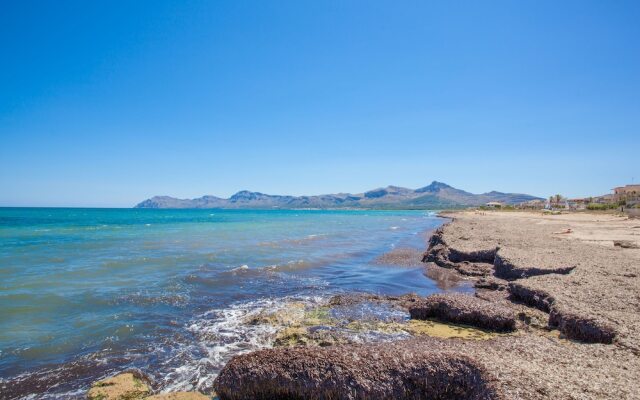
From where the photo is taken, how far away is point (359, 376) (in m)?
5.12

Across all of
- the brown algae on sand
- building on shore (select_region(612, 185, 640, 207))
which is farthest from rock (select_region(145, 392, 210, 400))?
building on shore (select_region(612, 185, 640, 207))

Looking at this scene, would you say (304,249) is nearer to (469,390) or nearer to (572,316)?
(572,316)

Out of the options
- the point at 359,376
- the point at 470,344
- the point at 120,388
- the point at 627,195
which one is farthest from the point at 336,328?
the point at 627,195

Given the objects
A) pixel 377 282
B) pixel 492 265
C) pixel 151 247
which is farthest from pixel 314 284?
pixel 151 247

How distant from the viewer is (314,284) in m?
16.0

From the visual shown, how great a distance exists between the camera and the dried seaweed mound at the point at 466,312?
8492mm

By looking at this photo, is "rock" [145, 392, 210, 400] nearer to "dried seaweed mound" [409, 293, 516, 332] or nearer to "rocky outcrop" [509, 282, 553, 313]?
"dried seaweed mound" [409, 293, 516, 332]

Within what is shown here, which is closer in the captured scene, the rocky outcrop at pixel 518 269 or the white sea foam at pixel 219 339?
the white sea foam at pixel 219 339

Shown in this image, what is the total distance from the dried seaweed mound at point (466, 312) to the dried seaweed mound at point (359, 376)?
399 cm

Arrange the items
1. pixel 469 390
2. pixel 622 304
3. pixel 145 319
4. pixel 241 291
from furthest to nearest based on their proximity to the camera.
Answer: pixel 241 291 < pixel 145 319 < pixel 622 304 < pixel 469 390

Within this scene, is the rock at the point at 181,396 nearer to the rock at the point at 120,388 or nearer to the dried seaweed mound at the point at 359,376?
the rock at the point at 120,388

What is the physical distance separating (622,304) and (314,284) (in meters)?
11.0

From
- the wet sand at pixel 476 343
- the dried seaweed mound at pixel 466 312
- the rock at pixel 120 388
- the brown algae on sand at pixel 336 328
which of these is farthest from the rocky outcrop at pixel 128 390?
the dried seaweed mound at pixel 466 312

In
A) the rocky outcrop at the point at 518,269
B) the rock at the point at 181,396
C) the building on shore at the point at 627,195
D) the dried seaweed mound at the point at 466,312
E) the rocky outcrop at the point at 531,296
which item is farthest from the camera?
the building on shore at the point at 627,195
